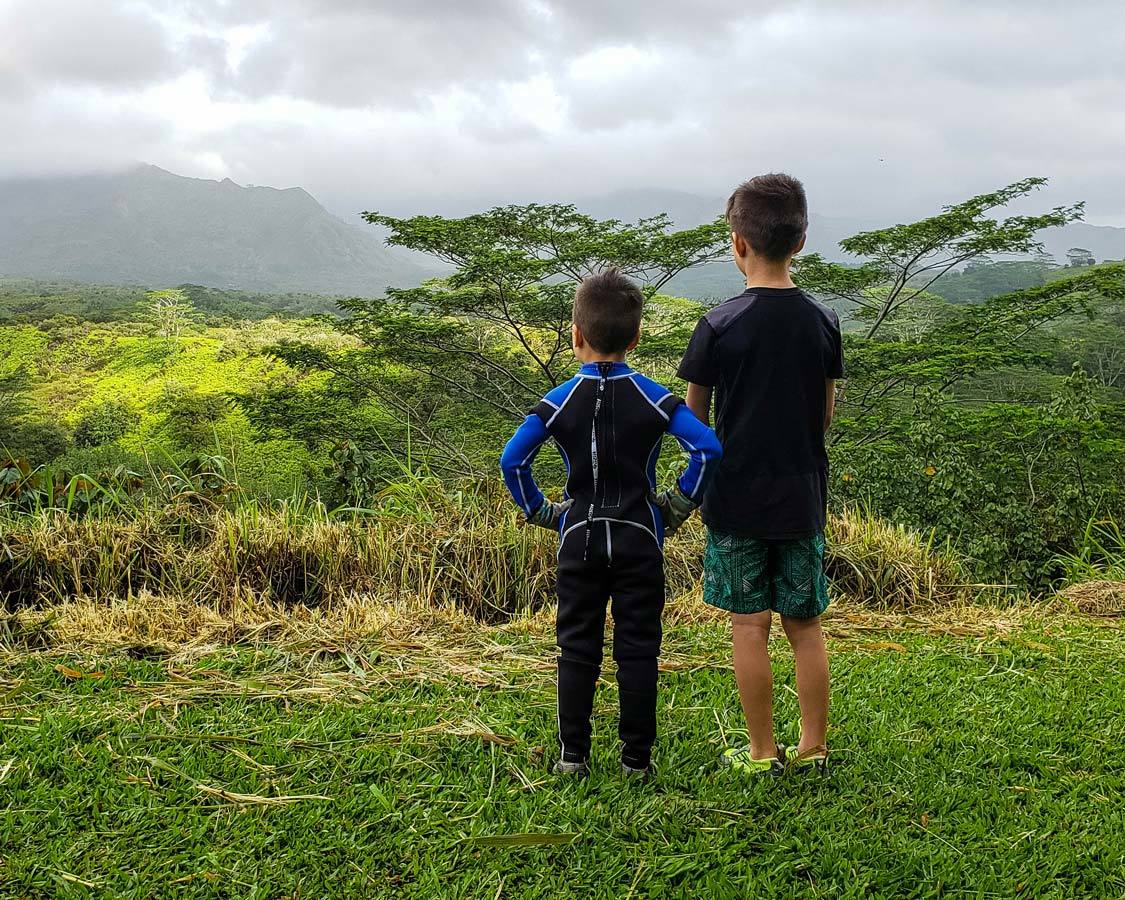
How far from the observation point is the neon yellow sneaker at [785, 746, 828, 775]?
2094 mm

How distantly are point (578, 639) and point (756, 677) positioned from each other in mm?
456

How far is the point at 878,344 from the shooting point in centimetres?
1553

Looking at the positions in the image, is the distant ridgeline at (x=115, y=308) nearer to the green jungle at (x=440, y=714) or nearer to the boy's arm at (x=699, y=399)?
the green jungle at (x=440, y=714)

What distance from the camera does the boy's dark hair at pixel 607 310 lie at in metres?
2.01

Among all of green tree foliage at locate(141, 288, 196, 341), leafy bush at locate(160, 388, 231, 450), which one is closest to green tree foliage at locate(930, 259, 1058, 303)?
leafy bush at locate(160, 388, 231, 450)

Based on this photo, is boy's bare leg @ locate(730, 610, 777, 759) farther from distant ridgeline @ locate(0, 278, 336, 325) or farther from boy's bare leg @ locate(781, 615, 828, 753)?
distant ridgeline @ locate(0, 278, 336, 325)

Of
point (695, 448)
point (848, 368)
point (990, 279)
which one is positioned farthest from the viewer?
point (990, 279)

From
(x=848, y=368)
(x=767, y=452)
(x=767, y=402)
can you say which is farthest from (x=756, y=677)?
(x=848, y=368)

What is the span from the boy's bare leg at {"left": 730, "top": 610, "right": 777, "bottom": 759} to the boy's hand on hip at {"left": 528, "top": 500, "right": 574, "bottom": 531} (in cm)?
52

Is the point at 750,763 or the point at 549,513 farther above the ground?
the point at 549,513

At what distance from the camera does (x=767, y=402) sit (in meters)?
2.02

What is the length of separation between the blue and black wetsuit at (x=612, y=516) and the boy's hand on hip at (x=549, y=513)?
2 centimetres

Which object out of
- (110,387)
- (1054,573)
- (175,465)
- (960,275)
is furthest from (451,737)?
(960,275)

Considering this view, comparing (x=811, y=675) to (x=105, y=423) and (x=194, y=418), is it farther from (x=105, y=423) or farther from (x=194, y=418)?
(x=105, y=423)
